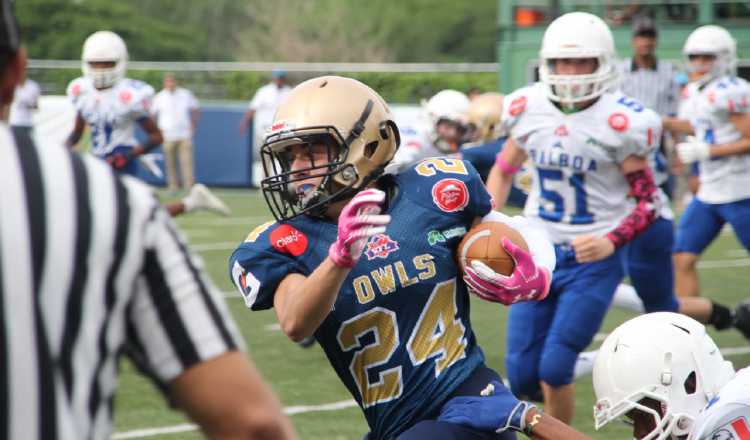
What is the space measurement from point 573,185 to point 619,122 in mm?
332

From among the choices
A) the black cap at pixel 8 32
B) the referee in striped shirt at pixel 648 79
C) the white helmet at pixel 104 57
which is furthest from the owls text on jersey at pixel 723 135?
the black cap at pixel 8 32

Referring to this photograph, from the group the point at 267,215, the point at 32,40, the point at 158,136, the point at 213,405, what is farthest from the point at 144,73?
the point at 213,405

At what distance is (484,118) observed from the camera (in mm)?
8938

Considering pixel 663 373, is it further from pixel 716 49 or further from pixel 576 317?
pixel 716 49

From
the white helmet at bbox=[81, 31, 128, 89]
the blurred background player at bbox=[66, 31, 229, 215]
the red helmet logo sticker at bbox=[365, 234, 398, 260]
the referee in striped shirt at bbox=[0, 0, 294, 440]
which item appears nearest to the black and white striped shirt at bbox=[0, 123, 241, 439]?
the referee in striped shirt at bbox=[0, 0, 294, 440]

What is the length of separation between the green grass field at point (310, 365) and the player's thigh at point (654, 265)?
1.84 feet

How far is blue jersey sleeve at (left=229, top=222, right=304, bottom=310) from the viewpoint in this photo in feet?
9.43

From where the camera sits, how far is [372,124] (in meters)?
3.02

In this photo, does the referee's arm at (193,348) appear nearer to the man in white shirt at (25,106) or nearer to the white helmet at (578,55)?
the white helmet at (578,55)

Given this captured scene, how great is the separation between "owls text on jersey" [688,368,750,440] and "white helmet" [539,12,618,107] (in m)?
2.52

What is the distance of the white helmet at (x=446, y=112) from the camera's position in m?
8.52

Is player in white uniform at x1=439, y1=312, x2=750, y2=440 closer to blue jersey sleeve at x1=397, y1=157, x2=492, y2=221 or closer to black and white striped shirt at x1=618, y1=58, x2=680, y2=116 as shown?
blue jersey sleeve at x1=397, y1=157, x2=492, y2=221

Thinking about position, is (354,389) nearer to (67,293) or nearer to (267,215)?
(67,293)

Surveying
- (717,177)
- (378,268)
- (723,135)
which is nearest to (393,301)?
(378,268)
